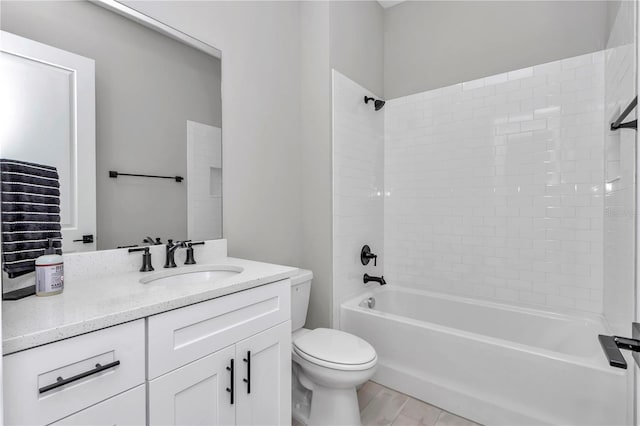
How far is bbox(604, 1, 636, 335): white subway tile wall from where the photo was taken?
132cm

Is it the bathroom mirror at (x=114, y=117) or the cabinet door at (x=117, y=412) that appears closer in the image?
the cabinet door at (x=117, y=412)

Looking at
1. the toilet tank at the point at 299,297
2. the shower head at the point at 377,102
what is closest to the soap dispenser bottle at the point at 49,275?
the toilet tank at the point at 299,297

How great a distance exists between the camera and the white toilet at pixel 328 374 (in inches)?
61.2

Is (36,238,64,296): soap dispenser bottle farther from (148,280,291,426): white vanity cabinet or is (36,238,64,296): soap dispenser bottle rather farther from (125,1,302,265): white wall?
(125,1,302,265): white wall

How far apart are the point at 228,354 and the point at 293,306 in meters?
0.80

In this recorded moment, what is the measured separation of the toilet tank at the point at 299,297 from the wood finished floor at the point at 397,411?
1.79 ft

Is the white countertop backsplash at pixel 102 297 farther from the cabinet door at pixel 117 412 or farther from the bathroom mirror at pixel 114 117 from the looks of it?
the cabinet door at pixel 117 412

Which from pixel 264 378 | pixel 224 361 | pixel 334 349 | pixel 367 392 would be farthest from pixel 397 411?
pixel 224 361

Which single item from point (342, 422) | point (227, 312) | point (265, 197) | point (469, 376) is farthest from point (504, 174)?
point (227, 312)

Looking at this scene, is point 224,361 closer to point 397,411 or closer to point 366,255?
point 397,411

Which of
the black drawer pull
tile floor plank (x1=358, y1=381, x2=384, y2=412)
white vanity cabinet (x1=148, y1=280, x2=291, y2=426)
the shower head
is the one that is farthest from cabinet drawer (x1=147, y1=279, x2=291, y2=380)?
the shower head

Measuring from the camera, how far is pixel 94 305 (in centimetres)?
88

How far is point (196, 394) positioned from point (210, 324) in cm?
22

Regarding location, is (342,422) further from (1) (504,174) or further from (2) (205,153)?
(1) (504,174)
